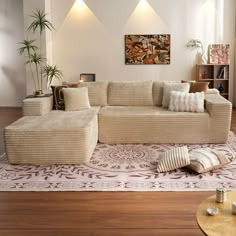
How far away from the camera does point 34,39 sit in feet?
23.8

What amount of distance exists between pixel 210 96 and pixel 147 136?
1162 mm

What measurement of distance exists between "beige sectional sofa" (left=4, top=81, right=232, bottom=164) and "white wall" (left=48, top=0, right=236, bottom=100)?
2099 millimetres

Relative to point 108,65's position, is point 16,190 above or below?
below

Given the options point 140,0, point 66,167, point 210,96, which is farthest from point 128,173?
point 140,0

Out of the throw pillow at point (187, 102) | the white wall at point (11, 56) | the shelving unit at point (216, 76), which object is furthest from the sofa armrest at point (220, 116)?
the white wall at point (11, 56)

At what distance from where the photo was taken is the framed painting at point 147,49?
7.55m

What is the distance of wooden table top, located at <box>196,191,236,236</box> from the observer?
1922 millimetres

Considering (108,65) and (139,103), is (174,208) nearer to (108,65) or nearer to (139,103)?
(139,103)

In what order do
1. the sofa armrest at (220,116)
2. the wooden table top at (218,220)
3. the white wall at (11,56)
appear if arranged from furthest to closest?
the white wall at (11,56)
the sofa armrest at (220,116)
the wooden table top at (218,220)

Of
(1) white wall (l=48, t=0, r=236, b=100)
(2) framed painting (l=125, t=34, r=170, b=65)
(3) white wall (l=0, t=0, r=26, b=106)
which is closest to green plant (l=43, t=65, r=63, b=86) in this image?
(1) white wall (l=48, t=0, r=236, b=100)

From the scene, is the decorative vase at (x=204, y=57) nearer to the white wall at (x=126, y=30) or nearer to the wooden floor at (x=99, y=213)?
the white wall at (x=126, y=30)

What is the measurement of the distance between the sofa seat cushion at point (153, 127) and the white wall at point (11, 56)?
155 inches

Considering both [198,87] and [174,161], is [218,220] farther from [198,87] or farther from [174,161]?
[198,87]

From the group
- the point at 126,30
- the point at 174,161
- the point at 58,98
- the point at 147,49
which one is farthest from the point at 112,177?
the point at 126,30
